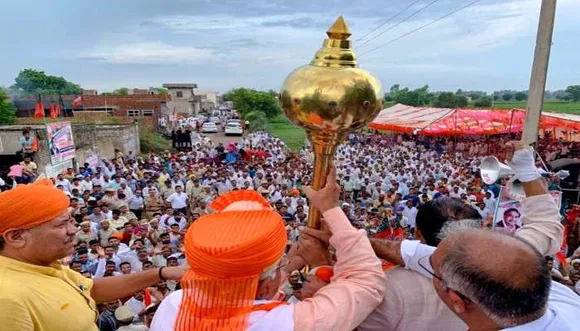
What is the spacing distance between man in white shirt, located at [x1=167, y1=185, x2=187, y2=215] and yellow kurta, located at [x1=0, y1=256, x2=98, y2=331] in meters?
8.89

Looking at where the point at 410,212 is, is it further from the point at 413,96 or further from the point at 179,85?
the point at 179,85

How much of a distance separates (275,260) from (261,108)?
5779 centimetres

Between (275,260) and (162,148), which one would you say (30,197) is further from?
(162,148)

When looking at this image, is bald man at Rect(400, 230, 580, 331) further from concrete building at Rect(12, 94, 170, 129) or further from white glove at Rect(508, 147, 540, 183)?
concrete building at Rect(12, 94, 170, 129)

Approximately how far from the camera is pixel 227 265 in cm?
123

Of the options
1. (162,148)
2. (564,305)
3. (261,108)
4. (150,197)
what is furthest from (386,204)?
(261,108)

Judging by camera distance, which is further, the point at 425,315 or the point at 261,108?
the point at 261,108

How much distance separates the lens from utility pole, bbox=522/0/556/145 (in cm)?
663

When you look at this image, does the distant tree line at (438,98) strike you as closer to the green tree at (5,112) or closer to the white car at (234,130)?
the white car at (234,130)

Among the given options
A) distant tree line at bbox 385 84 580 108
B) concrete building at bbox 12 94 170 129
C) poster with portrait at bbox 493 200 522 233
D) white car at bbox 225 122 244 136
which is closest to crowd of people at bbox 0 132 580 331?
poster with portrait at bbox 493 200 522 233

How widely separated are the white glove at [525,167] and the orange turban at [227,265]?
1334 millimetres

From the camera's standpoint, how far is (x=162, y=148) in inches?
1033

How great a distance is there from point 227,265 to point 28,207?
3.12 feet

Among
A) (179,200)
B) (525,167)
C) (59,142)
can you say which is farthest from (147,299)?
(59,142)
